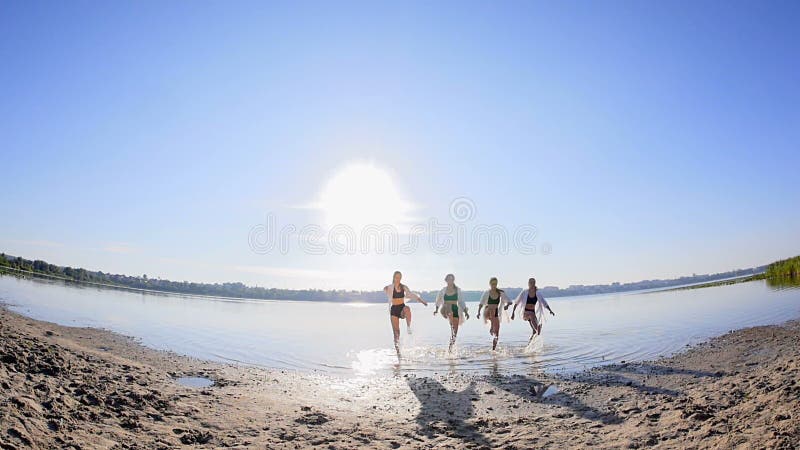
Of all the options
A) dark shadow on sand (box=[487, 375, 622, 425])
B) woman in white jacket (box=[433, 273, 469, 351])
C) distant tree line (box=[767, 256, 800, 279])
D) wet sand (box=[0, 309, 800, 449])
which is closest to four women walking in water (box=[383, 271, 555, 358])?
woman in white jacket (box=[433, 273, 469, 351])

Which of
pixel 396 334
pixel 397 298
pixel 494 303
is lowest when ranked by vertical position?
pixel 396 334

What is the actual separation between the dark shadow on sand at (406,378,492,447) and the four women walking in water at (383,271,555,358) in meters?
4.99

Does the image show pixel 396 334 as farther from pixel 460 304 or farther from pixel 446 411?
pixel 446 411

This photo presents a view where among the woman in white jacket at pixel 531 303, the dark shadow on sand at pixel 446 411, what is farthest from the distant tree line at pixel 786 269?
the dark shadow on sand at pixel 446 411

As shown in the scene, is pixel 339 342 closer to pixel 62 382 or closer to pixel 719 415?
pixel 62 382

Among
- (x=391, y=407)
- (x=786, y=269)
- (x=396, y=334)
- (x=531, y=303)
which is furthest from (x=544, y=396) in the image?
(x=786, y=269)

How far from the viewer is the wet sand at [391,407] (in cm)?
518

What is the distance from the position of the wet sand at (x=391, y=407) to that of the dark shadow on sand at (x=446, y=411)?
34mm

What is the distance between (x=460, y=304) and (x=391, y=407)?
8.24m

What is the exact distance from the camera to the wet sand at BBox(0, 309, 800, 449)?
204 inches

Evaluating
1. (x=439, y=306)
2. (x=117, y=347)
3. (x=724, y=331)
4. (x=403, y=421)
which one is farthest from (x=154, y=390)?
(x=724, y=331)

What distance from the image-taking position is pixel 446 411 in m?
7.70

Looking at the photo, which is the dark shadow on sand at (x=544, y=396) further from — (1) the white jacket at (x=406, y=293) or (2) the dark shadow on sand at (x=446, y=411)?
(1) the white jacket at (x=406, y=293)

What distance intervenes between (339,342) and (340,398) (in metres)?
9.86
